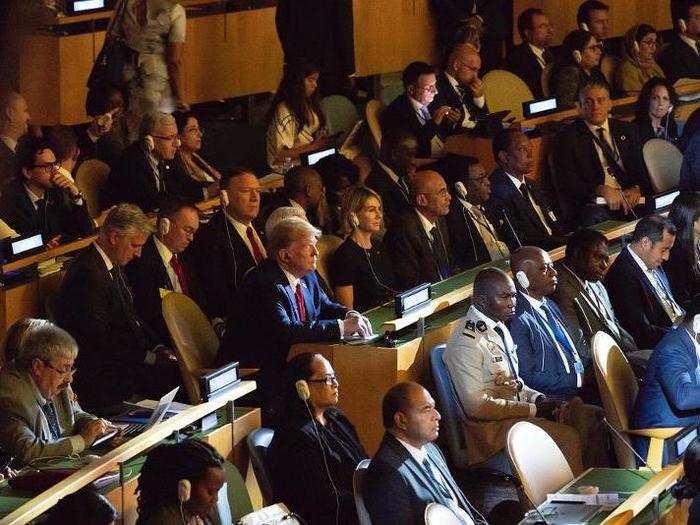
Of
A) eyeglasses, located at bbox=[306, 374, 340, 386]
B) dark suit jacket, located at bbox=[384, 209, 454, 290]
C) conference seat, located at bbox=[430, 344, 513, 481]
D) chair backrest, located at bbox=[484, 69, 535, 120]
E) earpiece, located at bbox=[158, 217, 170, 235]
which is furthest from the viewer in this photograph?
chair backrest, located at bbox=[484, 69, 535, 120]

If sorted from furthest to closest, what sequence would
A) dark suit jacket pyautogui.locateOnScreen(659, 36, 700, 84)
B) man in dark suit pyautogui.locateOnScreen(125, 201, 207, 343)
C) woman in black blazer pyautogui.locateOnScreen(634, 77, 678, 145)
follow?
dark suit jacket pyautogui.locateOnScreen(659, 36, 700, 84) → woman in black blazer pyautogui.locateOnScreen(634, 77, 678, 145) → man in dark suit pyautogui.locateOnScreen(125, 201, 207, 343)

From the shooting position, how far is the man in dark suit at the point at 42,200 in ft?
23.0

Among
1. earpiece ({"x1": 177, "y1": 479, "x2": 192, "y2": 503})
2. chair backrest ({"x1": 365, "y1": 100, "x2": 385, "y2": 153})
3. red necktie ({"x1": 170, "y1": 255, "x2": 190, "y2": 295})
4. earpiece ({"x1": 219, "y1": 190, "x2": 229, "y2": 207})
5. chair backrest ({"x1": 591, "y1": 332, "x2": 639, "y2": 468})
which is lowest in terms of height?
chair backrest ({"x1": 591, "y1": 332, "x2": 639, "y2": 468})

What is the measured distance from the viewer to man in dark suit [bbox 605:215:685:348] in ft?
24.1

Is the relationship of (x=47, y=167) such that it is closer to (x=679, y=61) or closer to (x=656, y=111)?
(x=656, y=111)

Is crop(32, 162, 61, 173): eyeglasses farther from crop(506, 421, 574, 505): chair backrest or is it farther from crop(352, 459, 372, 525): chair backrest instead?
crop(506, 421, 574, 505): chair backrest

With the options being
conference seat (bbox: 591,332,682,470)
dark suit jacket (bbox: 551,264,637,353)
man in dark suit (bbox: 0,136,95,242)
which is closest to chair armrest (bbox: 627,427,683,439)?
conference seat (bbox: 591,332,682,470)

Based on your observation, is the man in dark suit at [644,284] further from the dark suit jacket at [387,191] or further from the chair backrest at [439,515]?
the chair backrest at [439,515]

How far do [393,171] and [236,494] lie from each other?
330cm

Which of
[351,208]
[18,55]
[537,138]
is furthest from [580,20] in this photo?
[18,55]

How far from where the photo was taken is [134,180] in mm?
7738

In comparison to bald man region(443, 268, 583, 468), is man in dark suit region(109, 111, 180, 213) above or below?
above

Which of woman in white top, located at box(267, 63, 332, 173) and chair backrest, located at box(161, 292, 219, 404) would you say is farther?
woman in white top, located at box(267, 63, 332, 173)

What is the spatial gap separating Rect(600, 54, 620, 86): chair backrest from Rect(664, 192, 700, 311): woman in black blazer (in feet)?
9.23
